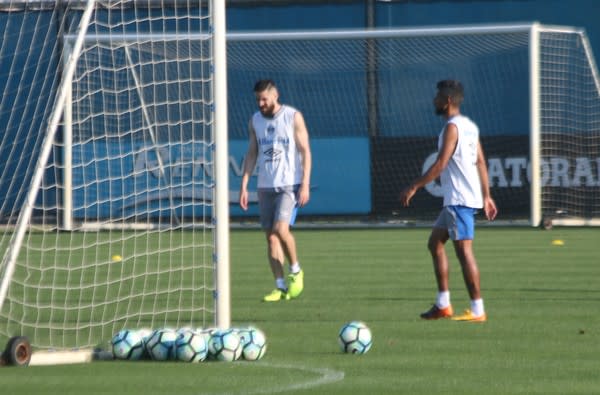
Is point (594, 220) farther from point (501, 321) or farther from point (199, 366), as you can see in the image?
point (199, 366)

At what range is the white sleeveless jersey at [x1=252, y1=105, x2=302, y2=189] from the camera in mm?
13648

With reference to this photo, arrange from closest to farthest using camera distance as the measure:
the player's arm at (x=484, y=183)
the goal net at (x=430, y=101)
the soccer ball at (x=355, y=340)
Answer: the soccer ball at (x=355, y=340)
the player's arm at (x=484, y=183)
the goal net at (x=430, y=101)

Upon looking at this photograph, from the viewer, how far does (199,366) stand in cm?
866

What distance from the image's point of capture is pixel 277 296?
527 inches

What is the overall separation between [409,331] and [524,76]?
1916cm

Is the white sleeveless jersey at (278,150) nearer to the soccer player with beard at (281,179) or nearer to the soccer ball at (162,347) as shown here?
the soccer player with beard at (281,179)

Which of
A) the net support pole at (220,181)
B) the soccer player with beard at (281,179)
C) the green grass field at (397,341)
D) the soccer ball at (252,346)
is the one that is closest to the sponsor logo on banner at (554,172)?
the green grass field at (397,341)

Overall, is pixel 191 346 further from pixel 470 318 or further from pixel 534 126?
pixel 534 126

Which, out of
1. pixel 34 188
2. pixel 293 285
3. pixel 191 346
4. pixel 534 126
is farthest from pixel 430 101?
pixel 34 188

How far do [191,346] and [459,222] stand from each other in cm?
334

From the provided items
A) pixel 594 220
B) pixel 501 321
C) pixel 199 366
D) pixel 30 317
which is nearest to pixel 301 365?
pixel 199 366

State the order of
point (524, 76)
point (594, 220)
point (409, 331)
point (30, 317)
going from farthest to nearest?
point (524, 76) < point (594, 220) < point (30, 317) < point (409, 331)

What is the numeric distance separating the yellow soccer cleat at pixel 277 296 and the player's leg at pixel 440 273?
6.62 ft

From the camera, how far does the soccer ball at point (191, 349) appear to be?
8836mm
